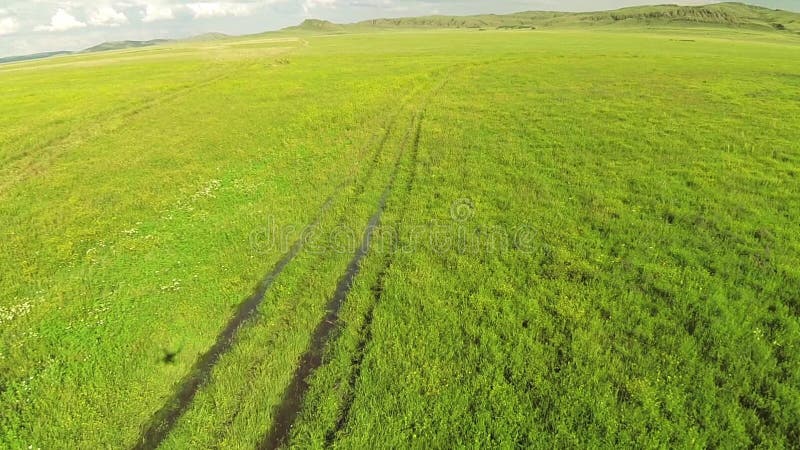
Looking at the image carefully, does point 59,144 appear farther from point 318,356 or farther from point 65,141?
point 318,356

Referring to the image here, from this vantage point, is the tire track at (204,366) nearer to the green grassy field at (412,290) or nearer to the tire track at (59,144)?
the green grassy field at (412,290)

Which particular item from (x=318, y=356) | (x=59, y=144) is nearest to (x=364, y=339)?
(x=318, y=356)

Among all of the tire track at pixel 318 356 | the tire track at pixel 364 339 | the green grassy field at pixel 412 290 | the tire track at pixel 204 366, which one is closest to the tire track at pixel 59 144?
the green grassy field at pixel 412 290

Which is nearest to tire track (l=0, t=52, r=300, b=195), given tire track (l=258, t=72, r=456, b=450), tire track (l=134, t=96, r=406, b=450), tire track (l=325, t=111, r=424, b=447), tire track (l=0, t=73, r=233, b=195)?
tire track (l=0, t=73, r=233, b=195)

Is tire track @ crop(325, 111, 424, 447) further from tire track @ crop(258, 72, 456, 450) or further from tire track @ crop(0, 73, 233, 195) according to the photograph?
tire track @ crop(0, 73, 233, 195)

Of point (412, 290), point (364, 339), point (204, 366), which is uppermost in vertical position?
point (412, 290)

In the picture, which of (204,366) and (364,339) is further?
(364,339)

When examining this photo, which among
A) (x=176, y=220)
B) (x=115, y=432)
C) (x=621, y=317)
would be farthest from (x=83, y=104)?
(x=621, y=317)
